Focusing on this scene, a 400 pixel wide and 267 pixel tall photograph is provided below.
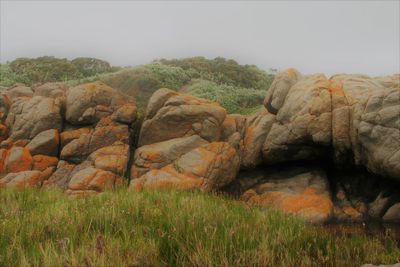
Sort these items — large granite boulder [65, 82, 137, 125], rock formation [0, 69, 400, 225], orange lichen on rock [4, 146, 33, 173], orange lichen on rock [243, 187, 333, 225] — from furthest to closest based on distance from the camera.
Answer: large granite boulder [65, 82, 137, 125] < orange lichen on rock [4, 146, 33, 173] < rock formation [0, 69, 400, 225] < orange lichen on rock [243, 187, 333, 225]

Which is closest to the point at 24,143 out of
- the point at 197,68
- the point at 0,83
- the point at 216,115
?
the point at 216,115

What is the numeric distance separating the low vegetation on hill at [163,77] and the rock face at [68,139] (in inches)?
233

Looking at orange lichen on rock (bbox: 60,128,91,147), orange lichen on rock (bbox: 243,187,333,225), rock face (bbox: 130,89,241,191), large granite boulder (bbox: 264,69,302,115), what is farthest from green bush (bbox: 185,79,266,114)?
orange lichen on rock (bbox: 60,128,91,147)

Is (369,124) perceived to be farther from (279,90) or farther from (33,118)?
(33,118)

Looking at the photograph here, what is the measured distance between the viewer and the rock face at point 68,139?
15078mm

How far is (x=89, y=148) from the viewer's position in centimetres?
1645

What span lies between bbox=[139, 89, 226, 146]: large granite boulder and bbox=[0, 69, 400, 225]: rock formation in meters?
0.04

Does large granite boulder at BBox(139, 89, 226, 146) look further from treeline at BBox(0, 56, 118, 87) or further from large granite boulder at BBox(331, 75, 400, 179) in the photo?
treeline at BBox(0, 56, 118, 87)

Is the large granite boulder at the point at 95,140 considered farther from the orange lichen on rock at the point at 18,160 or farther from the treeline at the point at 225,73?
the treeline at the point at 225,73

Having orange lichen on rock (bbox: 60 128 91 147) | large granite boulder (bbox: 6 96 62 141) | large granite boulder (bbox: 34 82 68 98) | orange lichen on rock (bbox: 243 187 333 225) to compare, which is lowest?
orange lichen on rock (bbox: 243 187 333 225)

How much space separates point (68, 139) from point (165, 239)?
1134 cm

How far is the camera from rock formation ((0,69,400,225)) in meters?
14.4

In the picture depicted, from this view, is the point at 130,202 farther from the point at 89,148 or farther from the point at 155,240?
the point at 89,148

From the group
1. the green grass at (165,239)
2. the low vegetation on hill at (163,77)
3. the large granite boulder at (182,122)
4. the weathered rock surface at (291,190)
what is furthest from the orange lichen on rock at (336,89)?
the green grass at (165,239)
